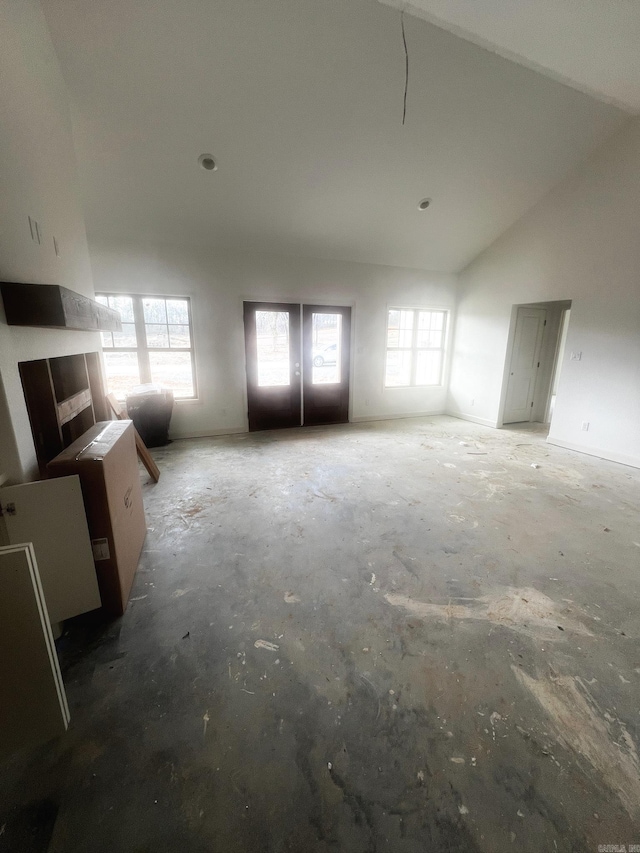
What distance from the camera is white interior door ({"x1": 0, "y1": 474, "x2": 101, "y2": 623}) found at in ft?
4.84

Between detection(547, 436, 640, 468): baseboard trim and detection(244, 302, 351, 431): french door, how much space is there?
3.31m

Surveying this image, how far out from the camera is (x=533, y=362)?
6.00m

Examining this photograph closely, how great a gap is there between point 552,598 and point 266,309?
15.7 feet

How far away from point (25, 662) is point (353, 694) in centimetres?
124

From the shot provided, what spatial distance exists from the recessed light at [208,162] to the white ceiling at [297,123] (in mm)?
69

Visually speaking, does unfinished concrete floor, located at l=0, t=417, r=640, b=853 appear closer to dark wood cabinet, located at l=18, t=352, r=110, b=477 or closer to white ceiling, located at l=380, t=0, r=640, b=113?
dark wood cabinet, located at l=18, t=352, r=110, b=477

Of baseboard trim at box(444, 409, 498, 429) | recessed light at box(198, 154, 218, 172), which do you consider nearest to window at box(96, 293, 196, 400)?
recessed light at box(198, 154, 218, 172)

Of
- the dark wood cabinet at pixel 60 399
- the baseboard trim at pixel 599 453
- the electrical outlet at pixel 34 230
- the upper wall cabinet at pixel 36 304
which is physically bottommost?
the baseboard trim at pixel 599 453

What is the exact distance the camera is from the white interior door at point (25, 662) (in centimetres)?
109

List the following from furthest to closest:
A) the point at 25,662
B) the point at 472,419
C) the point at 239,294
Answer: the point at 472,419, the point at 239,294, the point at 25,662

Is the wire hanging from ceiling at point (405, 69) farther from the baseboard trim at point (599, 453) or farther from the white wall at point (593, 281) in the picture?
the baseboard trim at point (599, 453)

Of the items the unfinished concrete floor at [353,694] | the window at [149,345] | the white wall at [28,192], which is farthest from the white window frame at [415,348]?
the white wall at [28,192]

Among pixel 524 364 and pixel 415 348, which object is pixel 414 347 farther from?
pixel 524 364

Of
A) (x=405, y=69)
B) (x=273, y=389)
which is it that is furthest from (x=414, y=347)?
(x=405, y=69)
